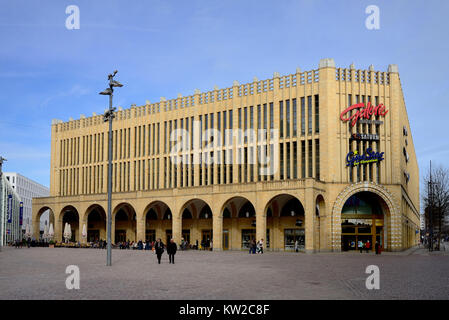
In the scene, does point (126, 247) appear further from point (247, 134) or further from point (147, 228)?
point (247, 134)

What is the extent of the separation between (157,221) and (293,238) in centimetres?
2169

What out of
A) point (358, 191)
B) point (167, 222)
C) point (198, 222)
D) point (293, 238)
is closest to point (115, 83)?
point (358, 191)

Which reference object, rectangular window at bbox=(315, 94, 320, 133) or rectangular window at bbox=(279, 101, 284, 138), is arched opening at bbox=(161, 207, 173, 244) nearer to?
rectangular window at bbox=(279, 101, 284, 138)

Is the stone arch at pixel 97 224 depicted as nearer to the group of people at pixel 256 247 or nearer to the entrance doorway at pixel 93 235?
the entrance doorway at pixel 93 235

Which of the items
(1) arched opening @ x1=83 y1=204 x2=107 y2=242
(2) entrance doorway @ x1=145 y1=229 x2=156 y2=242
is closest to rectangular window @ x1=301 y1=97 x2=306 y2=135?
(2) entrance doorway @ x1=145 y1=229 x2=156 y2=242

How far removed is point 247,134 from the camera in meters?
59.4

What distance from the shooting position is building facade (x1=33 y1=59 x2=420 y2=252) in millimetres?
52750

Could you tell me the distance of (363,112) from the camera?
177 feet

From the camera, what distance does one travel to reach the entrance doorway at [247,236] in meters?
59.4

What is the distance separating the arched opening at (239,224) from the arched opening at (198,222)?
3249 millimetres

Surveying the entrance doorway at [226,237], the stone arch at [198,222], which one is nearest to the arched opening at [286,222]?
the entrance doorway at [226,237]

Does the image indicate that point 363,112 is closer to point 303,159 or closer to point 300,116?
point 300,116

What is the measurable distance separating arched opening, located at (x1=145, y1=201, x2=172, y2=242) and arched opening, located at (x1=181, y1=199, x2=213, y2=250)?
398 cm
